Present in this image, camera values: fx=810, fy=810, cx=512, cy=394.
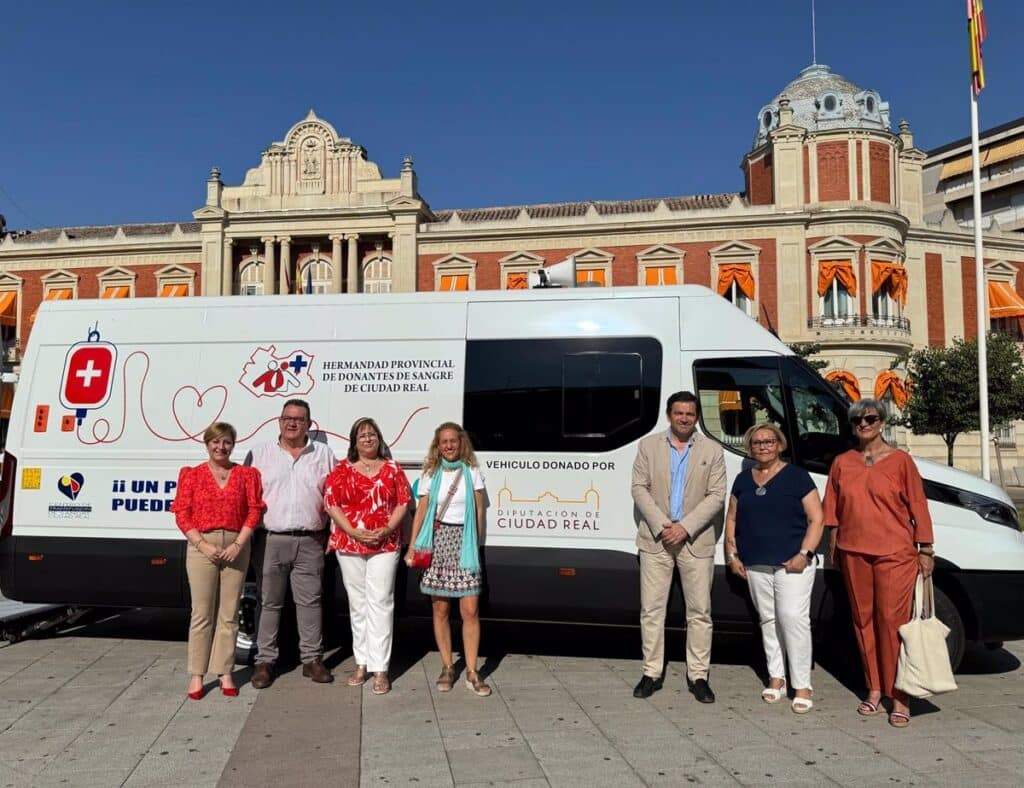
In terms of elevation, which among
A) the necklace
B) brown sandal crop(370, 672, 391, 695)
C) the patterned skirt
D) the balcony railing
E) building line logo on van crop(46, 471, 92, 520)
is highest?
the balcony railing

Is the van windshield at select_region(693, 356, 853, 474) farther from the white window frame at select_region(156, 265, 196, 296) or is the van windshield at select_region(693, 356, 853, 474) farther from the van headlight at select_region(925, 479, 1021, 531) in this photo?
the white window frame at select_region(156, 265, 196, 296)

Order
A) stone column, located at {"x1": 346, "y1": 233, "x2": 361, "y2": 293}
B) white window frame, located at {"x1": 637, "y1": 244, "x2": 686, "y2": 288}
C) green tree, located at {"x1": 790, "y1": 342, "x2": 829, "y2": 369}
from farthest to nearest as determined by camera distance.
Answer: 1. stone column, located at {"x1": 346, "y1": 233, "x2": 361, "y2": 293}
2. white window frame, located at {"x1": 637, "y1": 244, "x2": 686, "y2": 288}
3. green tree, located at {"x1": 790, "y1": 342, "x2": 829, "y2": 369}

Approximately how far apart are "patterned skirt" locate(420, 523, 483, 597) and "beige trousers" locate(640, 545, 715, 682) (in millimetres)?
1111

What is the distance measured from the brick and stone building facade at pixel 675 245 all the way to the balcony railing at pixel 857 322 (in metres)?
0.06

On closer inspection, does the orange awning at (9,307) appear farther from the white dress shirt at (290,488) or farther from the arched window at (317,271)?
the white dress shirt at (290,488)

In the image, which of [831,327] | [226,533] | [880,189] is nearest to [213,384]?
[226,533]

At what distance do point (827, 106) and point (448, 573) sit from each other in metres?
39.1

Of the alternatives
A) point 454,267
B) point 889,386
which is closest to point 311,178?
point 454,267

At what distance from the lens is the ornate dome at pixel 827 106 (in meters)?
37.8

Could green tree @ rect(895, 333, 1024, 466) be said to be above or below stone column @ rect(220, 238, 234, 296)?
below

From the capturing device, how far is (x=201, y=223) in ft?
132

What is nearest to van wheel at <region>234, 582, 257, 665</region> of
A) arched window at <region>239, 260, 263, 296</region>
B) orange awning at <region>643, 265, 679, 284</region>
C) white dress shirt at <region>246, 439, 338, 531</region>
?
white dress shirt at <region>246, 439, 338, 531</region>

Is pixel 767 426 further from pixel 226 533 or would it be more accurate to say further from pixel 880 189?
pixel 880 189

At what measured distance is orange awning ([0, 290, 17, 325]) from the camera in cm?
4178
